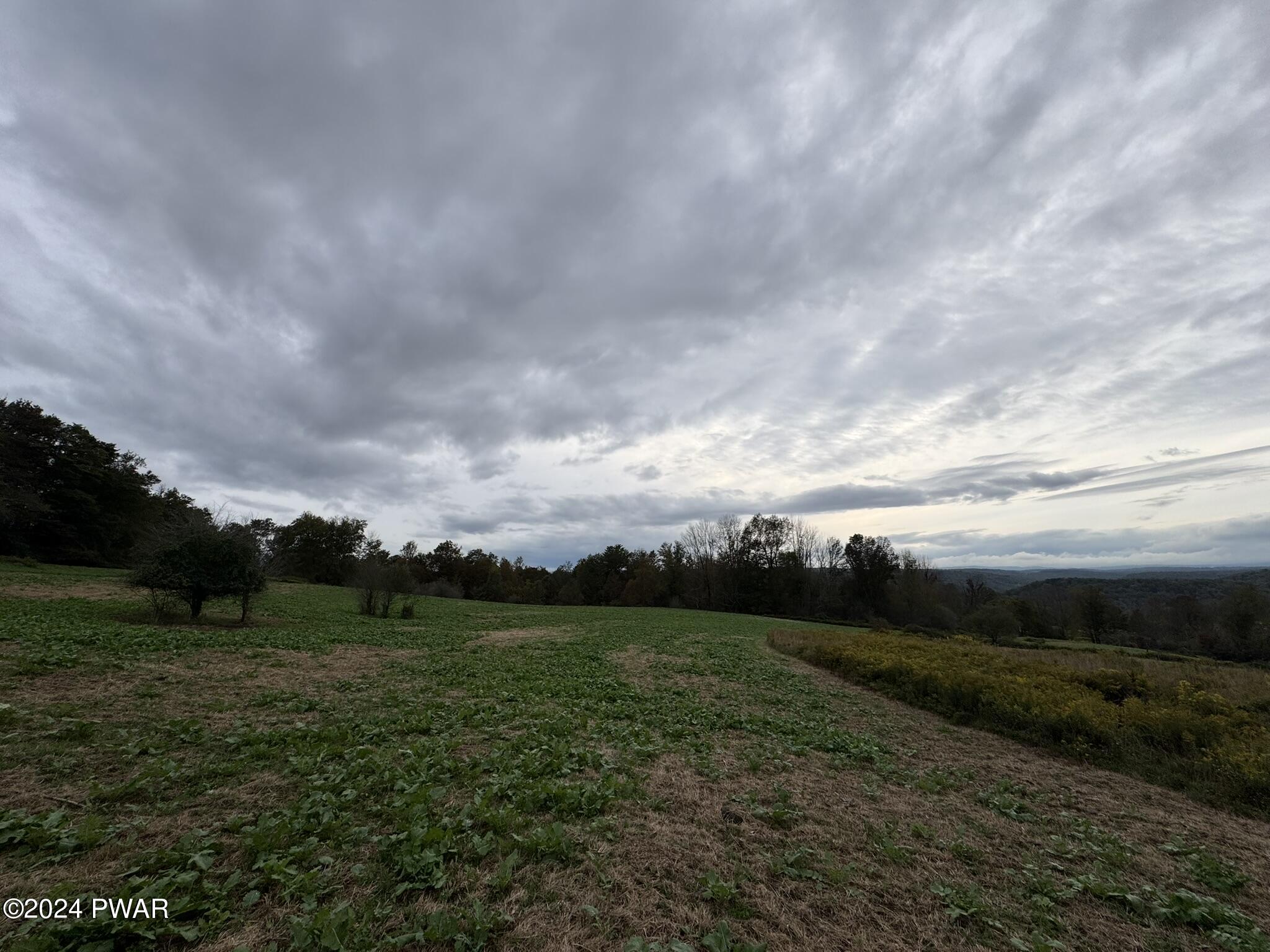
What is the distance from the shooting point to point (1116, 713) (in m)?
10.5

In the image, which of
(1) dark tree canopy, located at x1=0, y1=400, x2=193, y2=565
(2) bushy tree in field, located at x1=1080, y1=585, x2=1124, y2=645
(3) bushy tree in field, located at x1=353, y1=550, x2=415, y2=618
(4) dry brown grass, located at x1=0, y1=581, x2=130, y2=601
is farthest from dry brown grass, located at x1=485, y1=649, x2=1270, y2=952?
(2) bushy tree in field, located at x1=1080, y1=585, x2=1124, y2=645

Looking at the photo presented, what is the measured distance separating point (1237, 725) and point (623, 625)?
A: 97.0 feet

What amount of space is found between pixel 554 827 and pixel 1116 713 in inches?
496

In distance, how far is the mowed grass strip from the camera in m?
8.17

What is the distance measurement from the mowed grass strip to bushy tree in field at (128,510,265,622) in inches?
964

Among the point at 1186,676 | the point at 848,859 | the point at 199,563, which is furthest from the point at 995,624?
the point at 199,563

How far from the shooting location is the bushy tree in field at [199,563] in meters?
18.6

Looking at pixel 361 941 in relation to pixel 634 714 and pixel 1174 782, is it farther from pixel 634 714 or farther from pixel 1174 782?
pixel 1174 782

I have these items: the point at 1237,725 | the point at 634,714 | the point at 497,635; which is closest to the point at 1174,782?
the point at 1237,725

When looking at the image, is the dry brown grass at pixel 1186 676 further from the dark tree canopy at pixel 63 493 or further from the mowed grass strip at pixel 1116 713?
the dark tree canopy at pixel 63 493

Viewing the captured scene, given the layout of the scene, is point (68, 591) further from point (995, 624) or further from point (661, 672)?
point (995, 624)

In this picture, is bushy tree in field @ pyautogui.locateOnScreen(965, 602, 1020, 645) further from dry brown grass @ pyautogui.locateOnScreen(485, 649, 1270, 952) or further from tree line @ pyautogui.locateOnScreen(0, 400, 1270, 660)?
dry brown grass @ pyautogui.locateOnScreen(485, 649, 1270, 952)

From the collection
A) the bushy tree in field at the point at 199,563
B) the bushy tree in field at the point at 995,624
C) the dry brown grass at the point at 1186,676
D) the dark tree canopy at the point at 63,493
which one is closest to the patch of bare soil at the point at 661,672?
the dry brown grass at the point at 1186,676

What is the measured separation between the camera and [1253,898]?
502 centimetres
